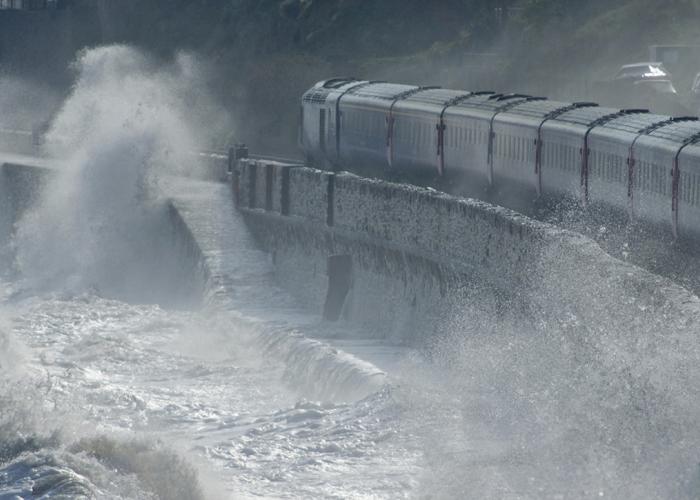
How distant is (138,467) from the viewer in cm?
1421

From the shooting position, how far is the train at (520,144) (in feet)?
67.7

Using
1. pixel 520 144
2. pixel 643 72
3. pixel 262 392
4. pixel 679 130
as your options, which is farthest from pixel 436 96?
pixel 643 72

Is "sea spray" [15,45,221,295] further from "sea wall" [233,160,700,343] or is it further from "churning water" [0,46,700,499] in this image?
"sea wall" [233,160,700,343]

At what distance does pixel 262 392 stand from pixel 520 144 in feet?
20.8

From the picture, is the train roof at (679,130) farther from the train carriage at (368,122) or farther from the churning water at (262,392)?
the train carriage at (368,122)

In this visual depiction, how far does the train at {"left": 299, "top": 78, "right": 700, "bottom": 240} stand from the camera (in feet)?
67.7

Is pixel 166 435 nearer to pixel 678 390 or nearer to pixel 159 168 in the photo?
pixel 678 390

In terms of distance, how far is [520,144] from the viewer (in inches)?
1016

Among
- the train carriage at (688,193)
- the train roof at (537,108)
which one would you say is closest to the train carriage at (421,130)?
the train roof at (537,108)

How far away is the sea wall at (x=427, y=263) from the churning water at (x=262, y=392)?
296 millimetres

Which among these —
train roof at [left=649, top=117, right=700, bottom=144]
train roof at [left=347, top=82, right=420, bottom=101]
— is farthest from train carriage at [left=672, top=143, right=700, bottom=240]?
train roof at [left=347, top=82, right=420, bottom=101]

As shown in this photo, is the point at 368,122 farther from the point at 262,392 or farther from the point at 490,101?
the point at 262,392

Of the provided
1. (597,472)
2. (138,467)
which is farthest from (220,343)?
(597,472)

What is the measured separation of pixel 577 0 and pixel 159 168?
2662cm
